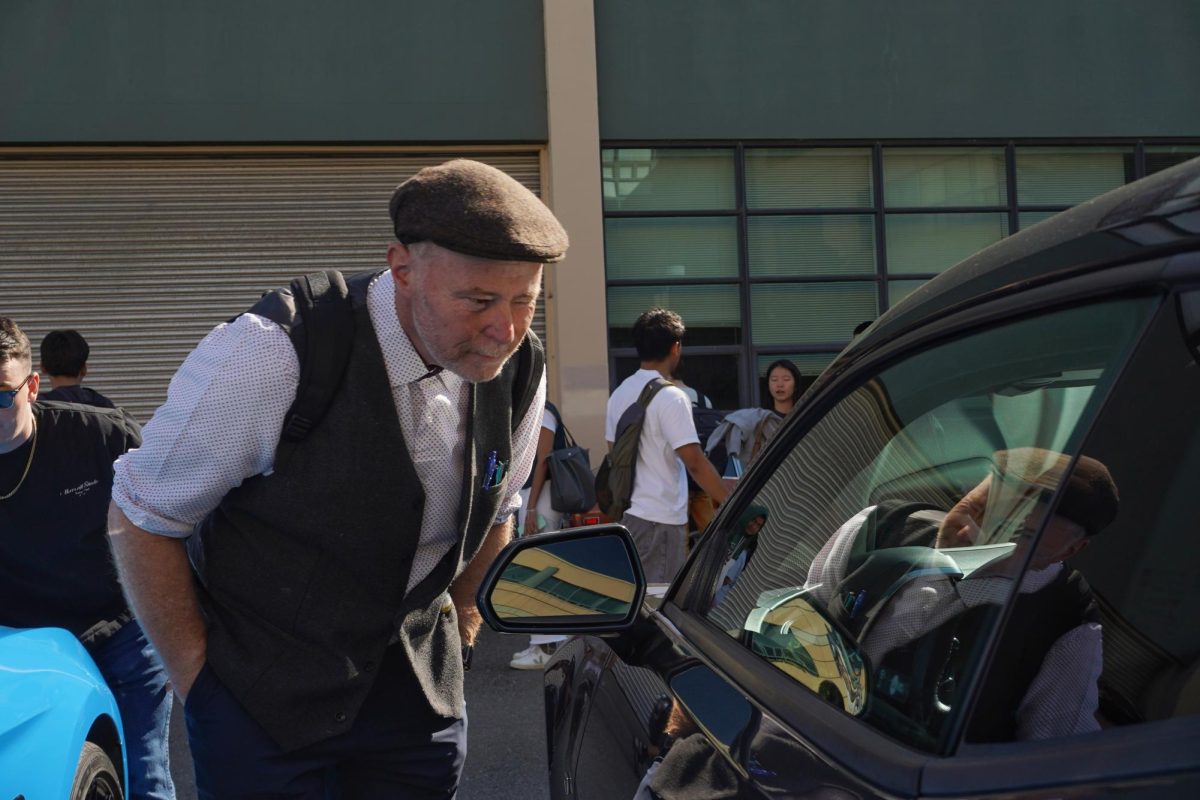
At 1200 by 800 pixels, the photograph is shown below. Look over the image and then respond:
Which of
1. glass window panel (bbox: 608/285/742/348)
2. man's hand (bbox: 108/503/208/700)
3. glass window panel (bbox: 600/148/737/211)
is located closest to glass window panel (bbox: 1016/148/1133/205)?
glass window panel (bbox: 600/148/737/211)

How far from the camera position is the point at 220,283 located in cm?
1094

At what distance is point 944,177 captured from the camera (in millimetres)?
11852

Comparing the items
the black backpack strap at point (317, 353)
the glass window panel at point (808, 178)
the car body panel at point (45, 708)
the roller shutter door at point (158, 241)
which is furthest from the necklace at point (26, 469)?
the glass window panel at point (808, 178)

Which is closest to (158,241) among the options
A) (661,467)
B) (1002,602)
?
(661,467)

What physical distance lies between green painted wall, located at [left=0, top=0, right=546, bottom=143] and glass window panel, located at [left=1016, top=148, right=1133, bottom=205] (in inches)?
189

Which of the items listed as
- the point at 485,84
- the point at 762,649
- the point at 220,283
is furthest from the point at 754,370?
the point at 762,649

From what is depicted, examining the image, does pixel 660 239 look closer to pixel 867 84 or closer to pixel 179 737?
pixel 867 84

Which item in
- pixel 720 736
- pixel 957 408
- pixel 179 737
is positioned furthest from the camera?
pixel 179 737

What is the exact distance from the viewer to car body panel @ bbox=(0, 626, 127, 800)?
2.78m

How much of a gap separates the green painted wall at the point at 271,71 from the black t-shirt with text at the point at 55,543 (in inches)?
292

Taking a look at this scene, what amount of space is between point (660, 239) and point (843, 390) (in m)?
9.87

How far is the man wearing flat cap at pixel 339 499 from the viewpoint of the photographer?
6.79ft

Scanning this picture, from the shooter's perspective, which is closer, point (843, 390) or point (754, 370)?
point (843, 390)

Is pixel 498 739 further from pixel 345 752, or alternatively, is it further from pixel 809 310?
pixel 809 310
